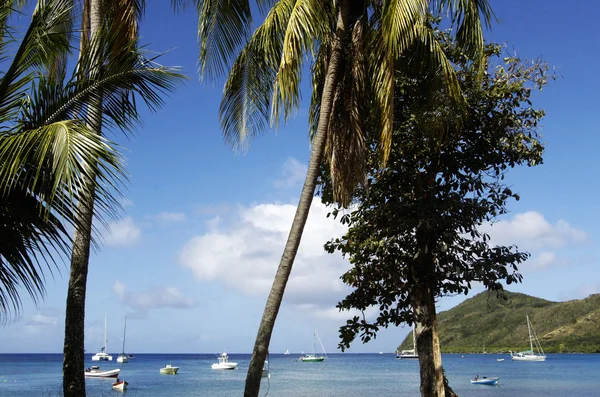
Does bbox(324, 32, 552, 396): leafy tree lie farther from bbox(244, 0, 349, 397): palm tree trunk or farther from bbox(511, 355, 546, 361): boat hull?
bbox(511, 355, 546, 361): boat hull

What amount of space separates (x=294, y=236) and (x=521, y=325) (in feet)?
472

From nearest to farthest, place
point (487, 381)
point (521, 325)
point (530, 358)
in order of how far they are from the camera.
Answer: point (487, 381) < point (530, 358) < point (521, 325)

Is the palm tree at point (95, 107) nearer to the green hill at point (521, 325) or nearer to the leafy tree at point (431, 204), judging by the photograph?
the leafy tree at point (431, 204)

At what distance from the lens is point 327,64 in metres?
10.8

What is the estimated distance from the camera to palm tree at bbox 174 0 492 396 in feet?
30.9

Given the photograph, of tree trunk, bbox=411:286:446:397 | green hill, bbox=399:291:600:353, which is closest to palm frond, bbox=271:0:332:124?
tree trunk, bbox=411:286:446:397

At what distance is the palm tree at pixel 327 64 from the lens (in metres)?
9.41

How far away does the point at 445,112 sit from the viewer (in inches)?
457

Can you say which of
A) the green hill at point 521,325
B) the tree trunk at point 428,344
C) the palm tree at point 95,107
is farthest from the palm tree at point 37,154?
the green hill at point 521,325

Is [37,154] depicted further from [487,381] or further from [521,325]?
[521,325]

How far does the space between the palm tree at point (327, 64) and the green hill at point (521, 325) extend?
121270 mm

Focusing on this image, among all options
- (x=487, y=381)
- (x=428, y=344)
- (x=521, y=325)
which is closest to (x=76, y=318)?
(x=428, y=344)

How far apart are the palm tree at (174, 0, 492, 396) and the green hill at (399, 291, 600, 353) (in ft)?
398

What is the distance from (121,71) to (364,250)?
7.26 metres
